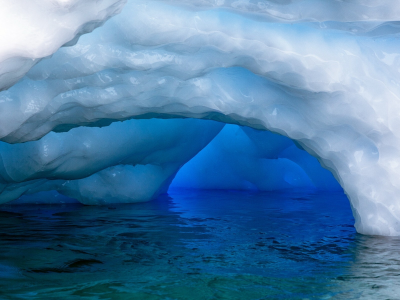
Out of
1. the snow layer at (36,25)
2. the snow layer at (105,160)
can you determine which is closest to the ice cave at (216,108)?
the snow layer at (36,25)

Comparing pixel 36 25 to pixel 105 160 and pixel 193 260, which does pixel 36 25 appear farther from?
pixel 105 160

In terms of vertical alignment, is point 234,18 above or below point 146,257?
above

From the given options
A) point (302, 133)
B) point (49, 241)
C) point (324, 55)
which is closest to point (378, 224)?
point (302, 133)

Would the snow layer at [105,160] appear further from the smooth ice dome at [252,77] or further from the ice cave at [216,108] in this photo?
the smooth ice dome at [252,77]

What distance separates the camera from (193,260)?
114 inches

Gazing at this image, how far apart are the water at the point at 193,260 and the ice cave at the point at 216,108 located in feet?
0.05

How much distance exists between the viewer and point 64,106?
3879 mm

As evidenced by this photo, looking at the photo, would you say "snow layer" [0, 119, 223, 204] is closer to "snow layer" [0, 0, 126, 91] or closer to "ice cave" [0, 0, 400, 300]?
"ice cave" [0, 0, 400, 300]

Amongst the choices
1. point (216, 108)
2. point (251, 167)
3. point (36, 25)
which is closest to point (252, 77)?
point (216, 108)

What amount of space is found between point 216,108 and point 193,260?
1649mm

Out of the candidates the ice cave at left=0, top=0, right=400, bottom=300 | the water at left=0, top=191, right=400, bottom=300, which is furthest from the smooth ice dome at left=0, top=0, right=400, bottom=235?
the water at left=0, top=191, right=400, bottom=300

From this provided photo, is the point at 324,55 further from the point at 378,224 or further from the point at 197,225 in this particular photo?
the point at 197,225

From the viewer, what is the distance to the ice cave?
2277mm

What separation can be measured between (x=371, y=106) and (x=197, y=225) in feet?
7.07
